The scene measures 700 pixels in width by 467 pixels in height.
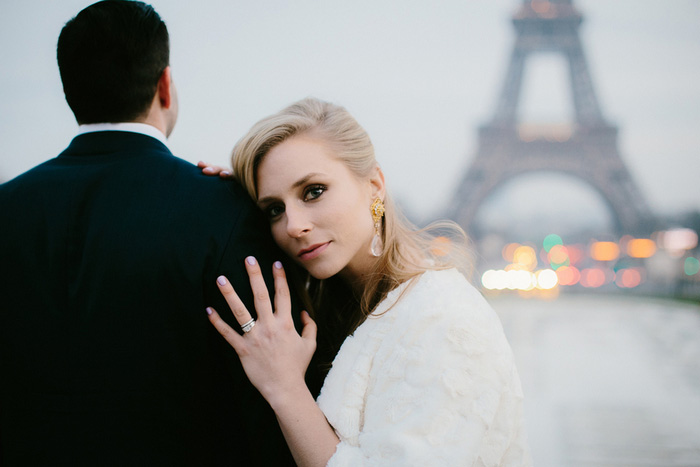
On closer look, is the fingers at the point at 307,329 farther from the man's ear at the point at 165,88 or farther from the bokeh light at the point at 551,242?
the bokeh light at the point at 551,242

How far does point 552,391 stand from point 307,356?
5.27 m

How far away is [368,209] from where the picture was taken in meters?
1.85

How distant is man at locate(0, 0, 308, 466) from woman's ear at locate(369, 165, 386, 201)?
0.58 m

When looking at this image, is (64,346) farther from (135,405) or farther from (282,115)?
(282,115)

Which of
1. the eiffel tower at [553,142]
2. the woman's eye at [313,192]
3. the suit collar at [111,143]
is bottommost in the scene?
the eiffel tower at [553,142]

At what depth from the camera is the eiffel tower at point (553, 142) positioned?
2683 cm

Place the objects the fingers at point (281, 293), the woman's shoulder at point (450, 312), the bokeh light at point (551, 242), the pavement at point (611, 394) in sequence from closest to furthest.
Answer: the woman's shoulder at point (450, 312)
the fingers at point (281, 293)
the pavement at point (611, 394)
the bokeh light at point (551, 242)

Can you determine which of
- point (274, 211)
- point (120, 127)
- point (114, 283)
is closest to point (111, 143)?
point (120, 127)

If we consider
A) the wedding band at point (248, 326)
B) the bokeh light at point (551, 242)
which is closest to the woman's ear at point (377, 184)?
the wedding band at point (248, 326)

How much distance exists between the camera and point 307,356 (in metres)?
1.54

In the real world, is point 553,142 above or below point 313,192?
below

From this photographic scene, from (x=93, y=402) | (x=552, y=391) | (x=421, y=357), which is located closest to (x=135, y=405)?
(x=93, y=402)

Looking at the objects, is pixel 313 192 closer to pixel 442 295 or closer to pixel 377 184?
pixel 377 184

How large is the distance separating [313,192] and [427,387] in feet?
2.28
